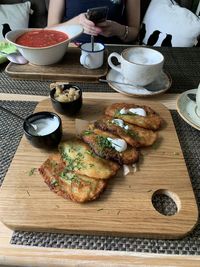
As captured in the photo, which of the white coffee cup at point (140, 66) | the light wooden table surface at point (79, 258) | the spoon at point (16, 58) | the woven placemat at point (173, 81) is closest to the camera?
the light wooden table surface at point (79, 258)

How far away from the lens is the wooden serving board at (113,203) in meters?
0.60

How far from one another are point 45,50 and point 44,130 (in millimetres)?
433

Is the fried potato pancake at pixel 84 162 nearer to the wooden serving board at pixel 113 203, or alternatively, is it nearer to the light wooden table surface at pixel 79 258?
the wooden serving board at pixel 113 203

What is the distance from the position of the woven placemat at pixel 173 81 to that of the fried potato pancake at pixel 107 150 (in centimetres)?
33

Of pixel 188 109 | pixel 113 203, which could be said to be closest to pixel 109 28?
pixel 188 109

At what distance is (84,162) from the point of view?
2.32 ft

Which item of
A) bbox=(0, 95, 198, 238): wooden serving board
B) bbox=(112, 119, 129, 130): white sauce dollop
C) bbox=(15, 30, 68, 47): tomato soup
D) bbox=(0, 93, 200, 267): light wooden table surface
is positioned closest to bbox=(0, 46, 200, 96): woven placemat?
bbox=(15, 30, 68, 47): tomato soup

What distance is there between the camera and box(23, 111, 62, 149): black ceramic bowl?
0.75 metres

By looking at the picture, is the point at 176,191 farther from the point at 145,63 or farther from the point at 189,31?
the point at 189,31

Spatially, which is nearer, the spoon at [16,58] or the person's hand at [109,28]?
the spoon at [16,58]

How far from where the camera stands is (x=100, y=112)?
0.93 meters

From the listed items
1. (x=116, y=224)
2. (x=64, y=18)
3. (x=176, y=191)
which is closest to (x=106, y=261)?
(x=116, y=224)

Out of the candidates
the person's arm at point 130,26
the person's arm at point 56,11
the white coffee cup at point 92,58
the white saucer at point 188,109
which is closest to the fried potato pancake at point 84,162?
the white saucer at point 188,109

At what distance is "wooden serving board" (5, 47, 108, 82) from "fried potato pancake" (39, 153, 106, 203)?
1.63 ft
